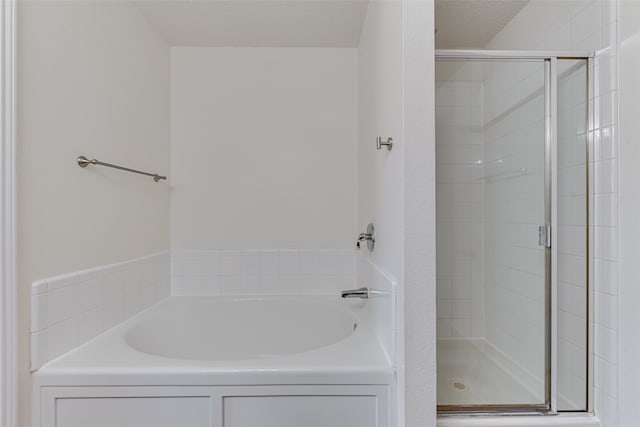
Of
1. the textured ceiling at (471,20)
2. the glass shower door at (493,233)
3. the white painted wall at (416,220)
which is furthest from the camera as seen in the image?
the textured ceiling at (471,20)

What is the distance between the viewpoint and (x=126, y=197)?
169 centimetres

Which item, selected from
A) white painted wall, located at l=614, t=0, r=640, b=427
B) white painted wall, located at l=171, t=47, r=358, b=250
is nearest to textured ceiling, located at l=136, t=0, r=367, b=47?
white painted wall, located at l=171, t=47, r=358, b=250

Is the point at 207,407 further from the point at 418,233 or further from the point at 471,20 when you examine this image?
the point at 471,20

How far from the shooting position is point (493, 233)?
1937 millimetres

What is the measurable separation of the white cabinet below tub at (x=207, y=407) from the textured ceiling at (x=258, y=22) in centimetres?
183

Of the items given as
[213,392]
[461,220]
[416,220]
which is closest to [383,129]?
[416,220]

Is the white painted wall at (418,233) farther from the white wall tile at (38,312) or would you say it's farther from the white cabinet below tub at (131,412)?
the white wall tile at (38,312)

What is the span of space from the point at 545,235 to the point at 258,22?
1851mm

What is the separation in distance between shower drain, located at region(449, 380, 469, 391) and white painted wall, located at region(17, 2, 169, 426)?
166 centimetres

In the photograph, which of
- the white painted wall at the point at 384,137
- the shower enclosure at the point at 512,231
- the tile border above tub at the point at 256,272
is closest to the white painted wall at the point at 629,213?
the shower enclosure at the point at 512,231

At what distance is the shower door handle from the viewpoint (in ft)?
4.50

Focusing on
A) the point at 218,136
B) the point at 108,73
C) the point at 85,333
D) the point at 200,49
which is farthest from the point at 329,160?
the point at 85,333

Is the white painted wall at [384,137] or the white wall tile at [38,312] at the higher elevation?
the white painted wall at [384,137]

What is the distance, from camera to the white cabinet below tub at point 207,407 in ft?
3.68
